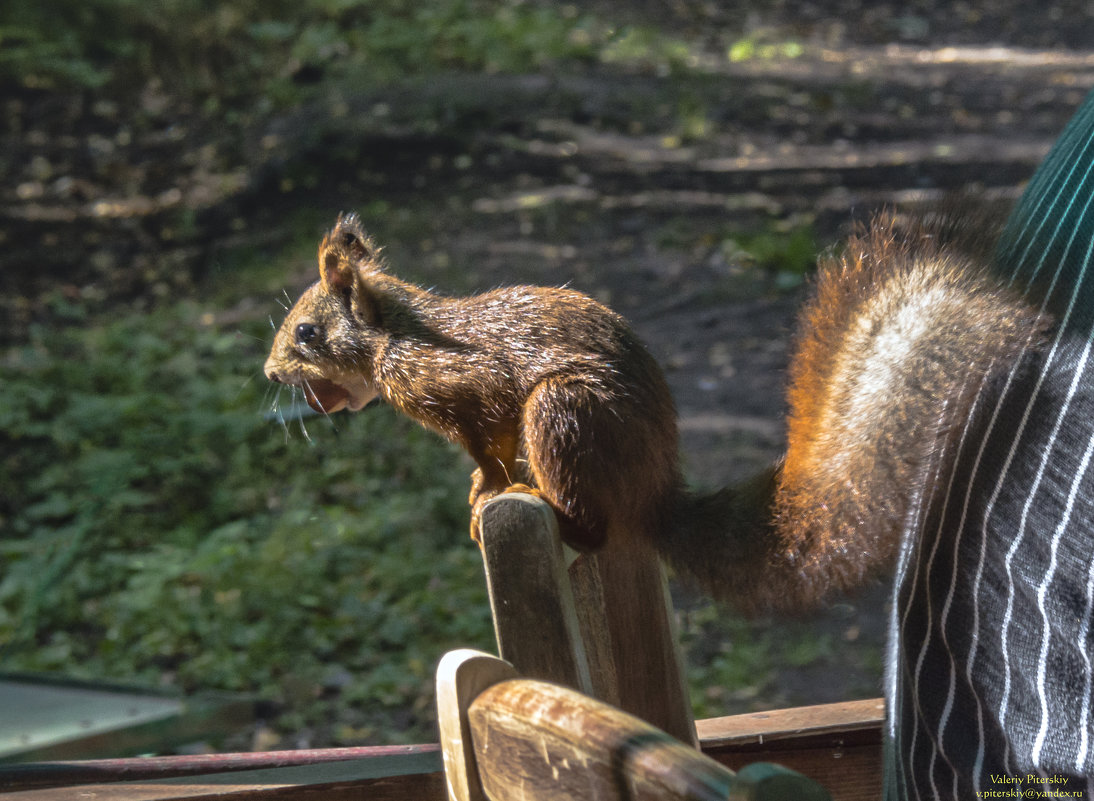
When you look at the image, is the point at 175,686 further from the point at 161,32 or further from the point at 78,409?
the point at 161,32

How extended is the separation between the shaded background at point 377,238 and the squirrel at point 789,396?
0.16 metres

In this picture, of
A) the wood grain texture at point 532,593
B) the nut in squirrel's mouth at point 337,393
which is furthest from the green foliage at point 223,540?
the wood grain texture at point 532,593

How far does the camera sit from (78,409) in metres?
4.42

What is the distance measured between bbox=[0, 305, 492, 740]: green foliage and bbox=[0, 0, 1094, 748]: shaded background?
0.04ft

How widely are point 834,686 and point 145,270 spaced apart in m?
4.20

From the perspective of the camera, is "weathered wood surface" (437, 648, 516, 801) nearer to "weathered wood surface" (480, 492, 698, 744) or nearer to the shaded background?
"weathered wood surface" (480, 492, 698, 744)

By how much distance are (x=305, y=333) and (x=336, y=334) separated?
7 centimetres

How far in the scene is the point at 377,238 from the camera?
217 inches

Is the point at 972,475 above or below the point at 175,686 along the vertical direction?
above

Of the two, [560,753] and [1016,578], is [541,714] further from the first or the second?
[1016,578]

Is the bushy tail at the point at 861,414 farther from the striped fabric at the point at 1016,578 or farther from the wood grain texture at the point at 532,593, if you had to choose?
the wood grain texture at the point at 532,593

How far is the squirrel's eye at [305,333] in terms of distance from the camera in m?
1.80

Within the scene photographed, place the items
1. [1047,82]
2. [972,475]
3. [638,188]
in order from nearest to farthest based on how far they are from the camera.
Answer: [972,475] → [638,188] → [1047,82]

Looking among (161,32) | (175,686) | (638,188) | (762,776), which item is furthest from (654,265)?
(762,776)
